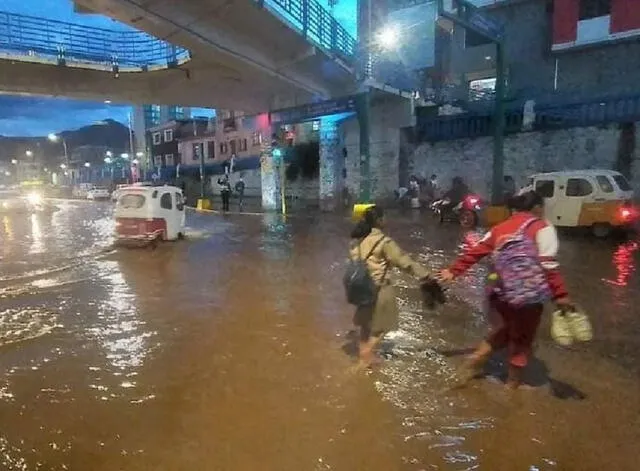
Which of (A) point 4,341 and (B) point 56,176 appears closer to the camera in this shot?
(A) point 4,341

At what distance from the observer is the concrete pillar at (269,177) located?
28906 millimetres

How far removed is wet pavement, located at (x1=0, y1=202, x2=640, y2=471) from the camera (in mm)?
3875

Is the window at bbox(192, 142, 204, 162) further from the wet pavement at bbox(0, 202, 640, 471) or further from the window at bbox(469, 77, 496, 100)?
the wet pavement at bbox(0, 202, 640, 471)

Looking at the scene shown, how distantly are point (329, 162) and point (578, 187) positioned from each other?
15332 mm

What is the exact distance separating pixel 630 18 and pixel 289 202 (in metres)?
21.8

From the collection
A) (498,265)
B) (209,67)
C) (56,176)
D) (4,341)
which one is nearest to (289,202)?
(209,67)

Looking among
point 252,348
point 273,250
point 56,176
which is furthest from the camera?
point 56,176

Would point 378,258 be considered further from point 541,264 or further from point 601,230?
point 601,230

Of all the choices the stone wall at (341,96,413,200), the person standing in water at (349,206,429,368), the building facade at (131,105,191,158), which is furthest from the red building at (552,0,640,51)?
the building facade at (131,105,191,158)

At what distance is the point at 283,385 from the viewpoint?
5.15m

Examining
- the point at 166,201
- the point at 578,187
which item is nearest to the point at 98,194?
the point at 166,201

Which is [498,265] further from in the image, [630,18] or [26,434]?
[630,18]

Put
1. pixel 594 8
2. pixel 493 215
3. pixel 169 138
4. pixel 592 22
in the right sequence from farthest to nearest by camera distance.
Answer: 1. pixel 169 138
2. pixel 592 22
3. pixel 594 8
4. pixel 493 215

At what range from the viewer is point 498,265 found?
4.39 meters
